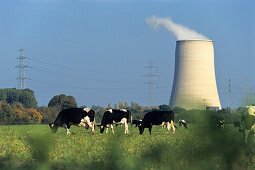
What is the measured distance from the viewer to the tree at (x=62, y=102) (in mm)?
75938

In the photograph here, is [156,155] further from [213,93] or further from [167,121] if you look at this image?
[213,93]

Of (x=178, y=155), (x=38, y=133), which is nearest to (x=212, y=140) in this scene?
(x=178, y=155)

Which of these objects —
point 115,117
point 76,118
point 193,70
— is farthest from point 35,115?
point 76,118

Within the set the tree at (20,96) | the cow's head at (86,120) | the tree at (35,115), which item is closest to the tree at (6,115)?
the tree at (35,115)

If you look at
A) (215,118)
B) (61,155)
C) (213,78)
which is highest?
(213,78)

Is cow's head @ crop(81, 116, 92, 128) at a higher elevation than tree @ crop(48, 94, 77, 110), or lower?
lower

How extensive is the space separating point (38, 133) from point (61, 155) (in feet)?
20.4

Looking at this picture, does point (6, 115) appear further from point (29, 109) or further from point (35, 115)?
point (29, 109)

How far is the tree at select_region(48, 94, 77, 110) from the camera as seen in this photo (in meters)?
75.9

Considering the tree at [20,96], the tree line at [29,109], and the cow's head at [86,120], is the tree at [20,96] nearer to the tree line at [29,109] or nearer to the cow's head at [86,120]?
Result: the tree line at [29,109]

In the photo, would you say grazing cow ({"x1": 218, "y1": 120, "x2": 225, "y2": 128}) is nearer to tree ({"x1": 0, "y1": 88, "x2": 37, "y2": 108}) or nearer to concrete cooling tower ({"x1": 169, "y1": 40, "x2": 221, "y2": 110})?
concrete cooling tower ({"x1": 169, "y1": 40, "x2": 221, "y2": 110})

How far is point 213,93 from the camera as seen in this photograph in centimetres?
5631

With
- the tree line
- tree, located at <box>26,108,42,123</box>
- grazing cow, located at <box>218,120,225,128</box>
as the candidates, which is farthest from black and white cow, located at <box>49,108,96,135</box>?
tree, located at <box>26,108,42,123</box>

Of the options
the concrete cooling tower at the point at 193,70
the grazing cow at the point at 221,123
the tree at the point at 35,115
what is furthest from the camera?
the tree at the point at 35,115
